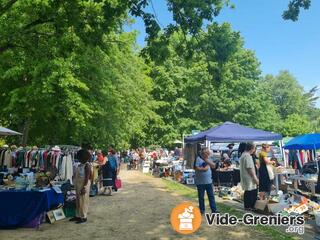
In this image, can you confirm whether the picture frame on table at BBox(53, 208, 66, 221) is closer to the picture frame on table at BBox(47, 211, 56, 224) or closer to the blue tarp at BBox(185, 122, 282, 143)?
the picture frame on table at BBox(47, 211, 56, 224)

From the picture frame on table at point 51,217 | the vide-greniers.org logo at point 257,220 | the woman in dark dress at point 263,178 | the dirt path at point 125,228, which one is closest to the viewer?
the dirt path at point 125,228

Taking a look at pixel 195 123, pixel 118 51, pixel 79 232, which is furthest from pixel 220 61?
pixel 195 123

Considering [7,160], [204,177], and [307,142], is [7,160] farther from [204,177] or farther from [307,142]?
[307,142]

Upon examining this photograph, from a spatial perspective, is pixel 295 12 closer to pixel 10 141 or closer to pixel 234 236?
pixel 234 236

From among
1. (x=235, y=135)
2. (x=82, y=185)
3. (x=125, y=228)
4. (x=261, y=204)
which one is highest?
(x=235, y=135)

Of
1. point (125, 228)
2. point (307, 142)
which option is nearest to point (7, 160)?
point (125, 228)

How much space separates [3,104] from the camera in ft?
71.8

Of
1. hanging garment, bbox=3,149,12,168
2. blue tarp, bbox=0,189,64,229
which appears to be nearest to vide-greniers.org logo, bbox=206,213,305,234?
blue tarp, bbox=0,189,64,229

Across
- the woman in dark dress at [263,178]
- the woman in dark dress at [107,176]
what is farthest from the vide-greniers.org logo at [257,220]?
the woman in dark dress at [107,176]

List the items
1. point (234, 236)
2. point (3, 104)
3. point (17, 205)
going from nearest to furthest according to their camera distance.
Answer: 1. point (234, 236)
2. point (17, 205)
3. point (3, 104)

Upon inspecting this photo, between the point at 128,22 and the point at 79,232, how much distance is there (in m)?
20.8

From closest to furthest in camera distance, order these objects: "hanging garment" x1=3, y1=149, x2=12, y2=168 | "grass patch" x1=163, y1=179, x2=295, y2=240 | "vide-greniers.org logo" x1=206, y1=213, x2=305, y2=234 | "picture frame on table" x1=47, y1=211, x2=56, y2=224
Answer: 1. "grass patch" x1=163, y1=179, x2=295, y2=240
2. "vide-greniers.org logo" x1=206, y1=213, x2=305, y2=234
3. "picture frame on table" x1=47, y1=211, x2=56, y2=224
4. "hanging garment" x1=3, y1=149, x2=12, y2=168

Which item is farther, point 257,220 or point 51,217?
point 51,217

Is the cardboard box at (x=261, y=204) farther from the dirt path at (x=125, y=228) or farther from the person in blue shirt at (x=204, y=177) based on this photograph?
the dirt path at (x=125, y=228)
